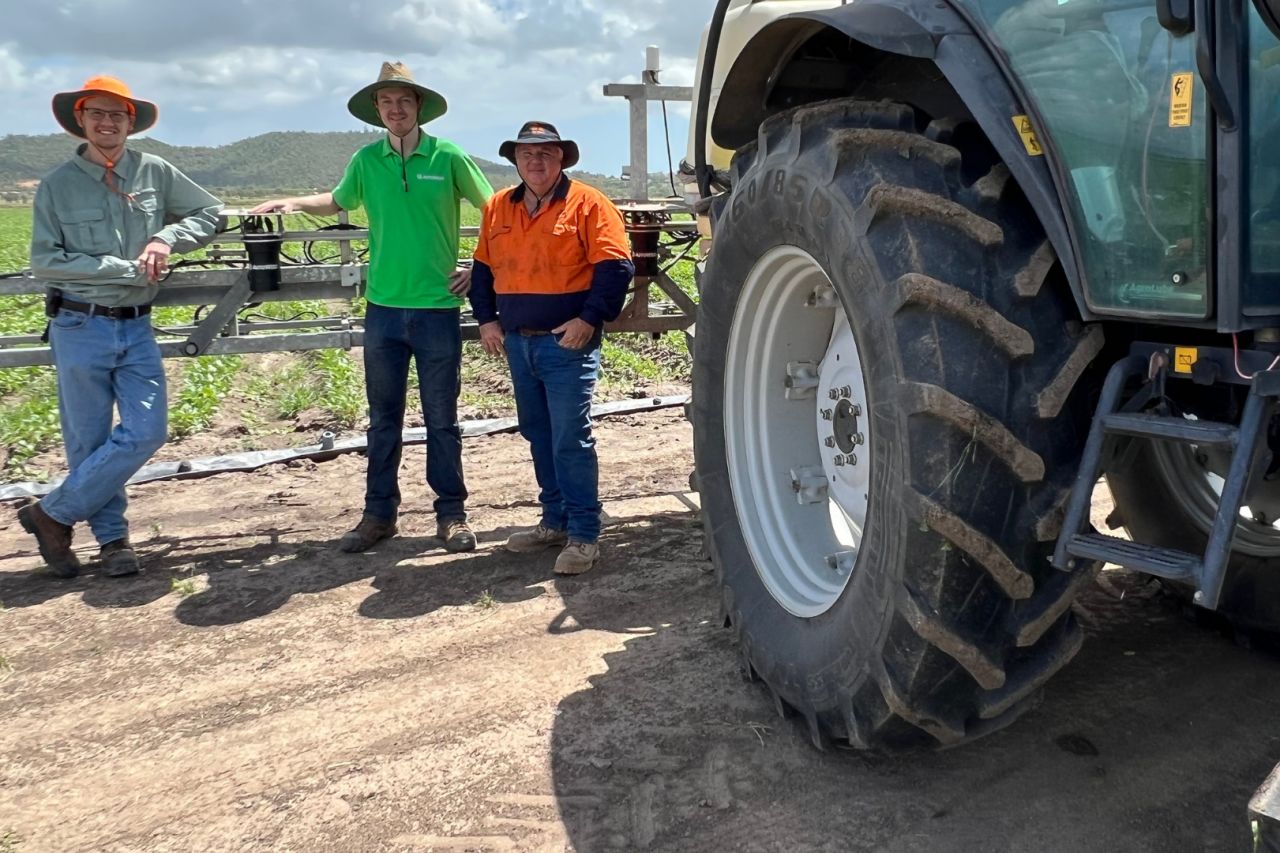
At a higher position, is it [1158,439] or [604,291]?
[604,291]

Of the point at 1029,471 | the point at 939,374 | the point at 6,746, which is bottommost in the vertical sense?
the point at 6,746

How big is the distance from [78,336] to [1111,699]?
410cm

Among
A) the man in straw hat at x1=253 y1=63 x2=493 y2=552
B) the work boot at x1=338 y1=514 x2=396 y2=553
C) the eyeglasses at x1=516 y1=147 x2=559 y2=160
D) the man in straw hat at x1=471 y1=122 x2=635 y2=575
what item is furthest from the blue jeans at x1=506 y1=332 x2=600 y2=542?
the work boot at x1=338 y1=514 x2=396 y2=553

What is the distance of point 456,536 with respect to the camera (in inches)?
195

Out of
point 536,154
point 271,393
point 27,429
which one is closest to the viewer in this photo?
point 536,154

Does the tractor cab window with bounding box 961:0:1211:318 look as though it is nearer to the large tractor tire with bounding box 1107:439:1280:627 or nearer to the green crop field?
the large tractor tire with bounding box 1107:439:1280:627

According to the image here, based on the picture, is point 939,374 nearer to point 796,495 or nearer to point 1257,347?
point 1257,347

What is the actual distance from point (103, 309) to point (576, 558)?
87.4 inches

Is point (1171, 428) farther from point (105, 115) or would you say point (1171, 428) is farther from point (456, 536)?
point (105, 115)

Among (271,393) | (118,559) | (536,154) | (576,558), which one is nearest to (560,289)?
(536,154)

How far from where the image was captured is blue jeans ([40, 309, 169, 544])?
15.3 feet

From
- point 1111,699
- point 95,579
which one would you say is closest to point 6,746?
point 95,579

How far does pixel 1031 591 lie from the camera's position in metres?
2.20

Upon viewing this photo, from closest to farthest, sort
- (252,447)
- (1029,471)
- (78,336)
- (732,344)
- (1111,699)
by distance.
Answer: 1. (1029,471)
2. (1111,699)
3. (732,344)
4. (78,336)
5. (252,447)
